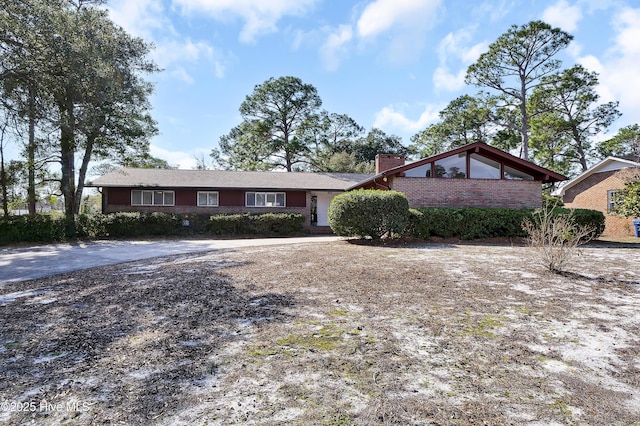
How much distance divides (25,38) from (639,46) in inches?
731

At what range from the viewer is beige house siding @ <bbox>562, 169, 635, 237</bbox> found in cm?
1675

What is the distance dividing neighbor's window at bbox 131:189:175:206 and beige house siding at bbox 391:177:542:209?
1189cm

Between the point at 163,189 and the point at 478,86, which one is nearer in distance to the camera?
the point at 163,189

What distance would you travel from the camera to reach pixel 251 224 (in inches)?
673

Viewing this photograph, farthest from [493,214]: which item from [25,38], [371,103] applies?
[25,38]

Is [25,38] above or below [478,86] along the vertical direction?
below

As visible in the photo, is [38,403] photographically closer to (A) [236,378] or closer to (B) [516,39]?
(A) [236,378]

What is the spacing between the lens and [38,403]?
2.33m

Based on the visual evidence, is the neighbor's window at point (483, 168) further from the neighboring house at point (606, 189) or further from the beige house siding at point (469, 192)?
the neighboring house at point (606, 189)

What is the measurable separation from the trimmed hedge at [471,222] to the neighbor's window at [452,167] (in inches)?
103

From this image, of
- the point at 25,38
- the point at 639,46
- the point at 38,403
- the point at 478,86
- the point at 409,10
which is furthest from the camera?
the point at 478,86

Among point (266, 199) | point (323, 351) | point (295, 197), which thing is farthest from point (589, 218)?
point (266, 199)

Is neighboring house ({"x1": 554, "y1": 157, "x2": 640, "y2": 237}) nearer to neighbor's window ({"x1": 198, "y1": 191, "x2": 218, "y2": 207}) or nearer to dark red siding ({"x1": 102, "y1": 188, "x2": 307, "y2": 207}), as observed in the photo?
dark red siding ({"x1": 102, "y1": 188, "x2": 307, "y2": 207})

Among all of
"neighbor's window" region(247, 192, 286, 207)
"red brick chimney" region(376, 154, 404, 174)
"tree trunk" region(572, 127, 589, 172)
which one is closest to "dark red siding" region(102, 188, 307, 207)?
"neighbor's window" region(247, 192, 286, 207)
